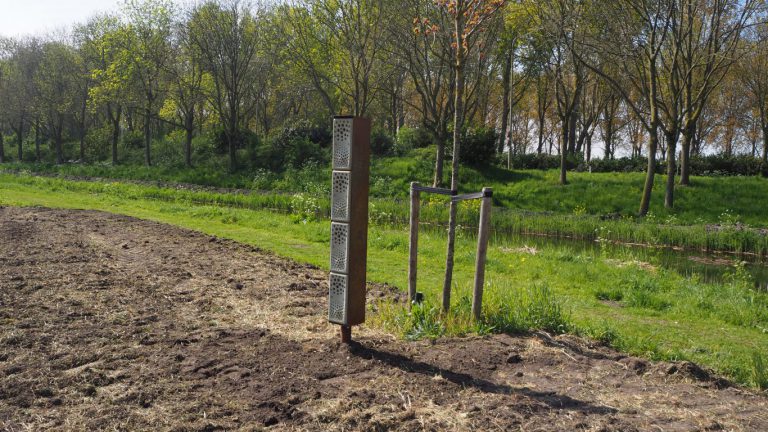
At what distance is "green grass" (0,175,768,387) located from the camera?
5.91 m

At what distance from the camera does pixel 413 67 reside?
1057 inches

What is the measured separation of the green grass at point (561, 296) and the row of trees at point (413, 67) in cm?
166

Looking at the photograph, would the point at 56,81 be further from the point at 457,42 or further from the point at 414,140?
the point at 457,42

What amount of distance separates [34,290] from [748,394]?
742cm

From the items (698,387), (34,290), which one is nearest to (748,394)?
(698,387)

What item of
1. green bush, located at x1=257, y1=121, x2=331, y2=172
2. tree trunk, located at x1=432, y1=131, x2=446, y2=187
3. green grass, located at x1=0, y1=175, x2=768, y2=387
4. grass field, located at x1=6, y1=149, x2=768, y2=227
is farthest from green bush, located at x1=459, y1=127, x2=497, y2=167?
green grass, located at x1=0, y1=175, x2=768, y2=387

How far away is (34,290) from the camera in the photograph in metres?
7.28

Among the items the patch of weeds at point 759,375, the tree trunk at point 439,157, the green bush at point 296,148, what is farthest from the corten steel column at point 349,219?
the green bush at point 296,148

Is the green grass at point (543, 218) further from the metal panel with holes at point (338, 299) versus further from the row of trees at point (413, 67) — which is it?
the metal panel with holes at point (338, 299)

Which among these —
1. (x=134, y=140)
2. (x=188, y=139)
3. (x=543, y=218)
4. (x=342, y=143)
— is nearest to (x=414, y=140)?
(x=188, y=139)

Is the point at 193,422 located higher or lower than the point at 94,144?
lower

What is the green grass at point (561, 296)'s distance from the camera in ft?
19.4

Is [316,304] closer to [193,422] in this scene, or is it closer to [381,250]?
[193,422]

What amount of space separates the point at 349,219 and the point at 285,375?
144 cm
